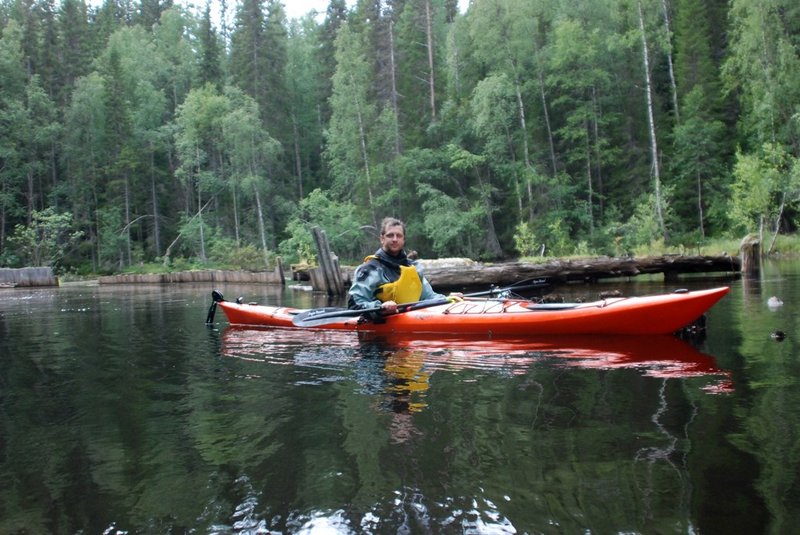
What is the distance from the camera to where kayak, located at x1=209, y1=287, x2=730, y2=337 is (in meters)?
5.96

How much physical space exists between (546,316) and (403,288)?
5.43 feet

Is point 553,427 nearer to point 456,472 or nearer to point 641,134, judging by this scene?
point 456,472

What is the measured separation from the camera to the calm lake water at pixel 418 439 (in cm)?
245

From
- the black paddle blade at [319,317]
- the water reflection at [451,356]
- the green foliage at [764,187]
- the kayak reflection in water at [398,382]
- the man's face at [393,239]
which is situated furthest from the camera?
the green foliage at [764,187]

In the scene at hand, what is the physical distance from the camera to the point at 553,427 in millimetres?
3441

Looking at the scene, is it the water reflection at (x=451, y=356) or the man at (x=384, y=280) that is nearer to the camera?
the water reflection at (x=451, y=356)

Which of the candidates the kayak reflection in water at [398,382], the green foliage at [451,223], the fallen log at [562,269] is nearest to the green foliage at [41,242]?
the green foliage at [451,223]

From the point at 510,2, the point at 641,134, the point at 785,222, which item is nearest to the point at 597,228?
the point at 641,134

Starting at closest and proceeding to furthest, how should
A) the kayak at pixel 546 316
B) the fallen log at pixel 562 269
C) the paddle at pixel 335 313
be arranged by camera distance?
the kayak at pixel 546 316, the paddle at pixel 335 313, the fallen log at pixel 562 269

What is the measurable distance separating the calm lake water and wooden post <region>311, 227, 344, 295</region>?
8.71 metres

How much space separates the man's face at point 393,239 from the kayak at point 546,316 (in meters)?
0.64

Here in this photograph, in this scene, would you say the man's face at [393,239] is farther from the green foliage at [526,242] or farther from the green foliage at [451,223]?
the green foliage at [451,223]

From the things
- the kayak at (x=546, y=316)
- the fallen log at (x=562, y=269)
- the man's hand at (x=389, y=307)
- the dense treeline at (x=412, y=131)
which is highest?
the dense treeline at (x=412, y=131)

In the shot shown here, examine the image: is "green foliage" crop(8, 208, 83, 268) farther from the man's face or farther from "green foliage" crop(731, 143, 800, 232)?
the man's face
